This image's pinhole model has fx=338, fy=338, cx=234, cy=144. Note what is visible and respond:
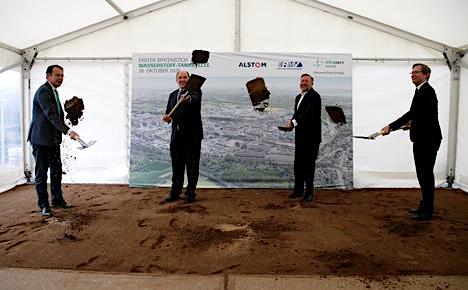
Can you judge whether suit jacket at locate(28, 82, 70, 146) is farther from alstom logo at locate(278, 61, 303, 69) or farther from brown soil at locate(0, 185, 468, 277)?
alstom logo at locate(278, 61, 303, 69)

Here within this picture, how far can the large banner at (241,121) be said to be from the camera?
502cm

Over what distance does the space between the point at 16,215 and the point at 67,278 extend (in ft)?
6.52

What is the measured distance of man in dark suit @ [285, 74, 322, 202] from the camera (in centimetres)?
436

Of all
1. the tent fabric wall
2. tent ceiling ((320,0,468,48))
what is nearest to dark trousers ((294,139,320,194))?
tent ceiling ((320,0,468,48))

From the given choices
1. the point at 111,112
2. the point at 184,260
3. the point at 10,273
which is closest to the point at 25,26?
the point at 111,112

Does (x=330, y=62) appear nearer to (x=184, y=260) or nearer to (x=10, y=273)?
(x=184, y=260)

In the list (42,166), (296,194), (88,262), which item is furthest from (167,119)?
(88,262)

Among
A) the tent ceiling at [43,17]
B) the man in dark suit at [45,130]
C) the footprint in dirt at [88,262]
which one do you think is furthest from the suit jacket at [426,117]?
the tent ceiling at [43,17]

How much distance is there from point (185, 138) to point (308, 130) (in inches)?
62.4

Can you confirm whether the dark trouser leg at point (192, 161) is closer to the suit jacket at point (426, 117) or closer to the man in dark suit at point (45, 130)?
the man in dark suit at point (45, 130)

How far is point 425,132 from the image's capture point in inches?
133

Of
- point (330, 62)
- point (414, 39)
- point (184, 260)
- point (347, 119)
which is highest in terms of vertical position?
point (414, 39)

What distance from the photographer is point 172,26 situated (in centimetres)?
505

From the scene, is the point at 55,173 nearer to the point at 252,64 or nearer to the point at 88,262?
the point at 88,262
